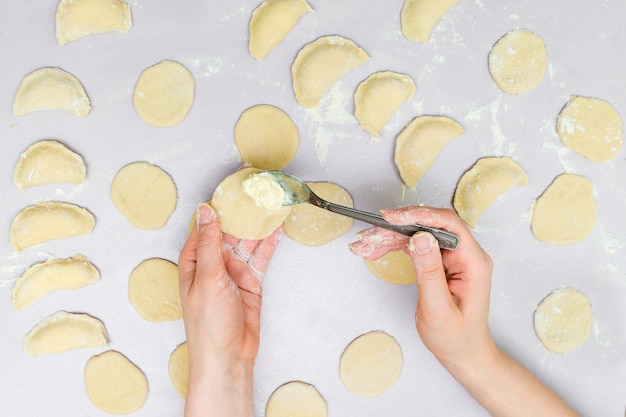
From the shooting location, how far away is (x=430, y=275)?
31.3 inches

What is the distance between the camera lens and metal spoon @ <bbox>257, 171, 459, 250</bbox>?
0.80 metres

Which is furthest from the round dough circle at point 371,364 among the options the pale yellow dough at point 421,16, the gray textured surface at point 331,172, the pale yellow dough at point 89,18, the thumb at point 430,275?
the pale yellow dough at point 89,18

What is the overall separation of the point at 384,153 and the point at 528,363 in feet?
1.36

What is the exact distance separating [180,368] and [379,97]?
53 cm

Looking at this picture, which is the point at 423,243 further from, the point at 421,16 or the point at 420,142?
the point at 421,16

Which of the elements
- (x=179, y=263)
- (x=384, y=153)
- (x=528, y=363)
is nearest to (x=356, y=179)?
(x=384, y=153)

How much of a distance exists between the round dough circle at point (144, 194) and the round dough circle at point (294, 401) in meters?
0.33

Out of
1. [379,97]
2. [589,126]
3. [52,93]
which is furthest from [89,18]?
[589,126]

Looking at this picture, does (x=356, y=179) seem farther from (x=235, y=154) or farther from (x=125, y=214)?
(x=125, y=214)

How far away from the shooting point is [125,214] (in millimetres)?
925

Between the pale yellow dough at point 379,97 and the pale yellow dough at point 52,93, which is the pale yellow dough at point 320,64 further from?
the pale yellow dough at point 52,93

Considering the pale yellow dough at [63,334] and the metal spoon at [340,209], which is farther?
the pale yellow dough at [63,334]

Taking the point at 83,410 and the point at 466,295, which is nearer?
the point at 466,295

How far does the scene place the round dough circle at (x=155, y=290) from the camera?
93cm
